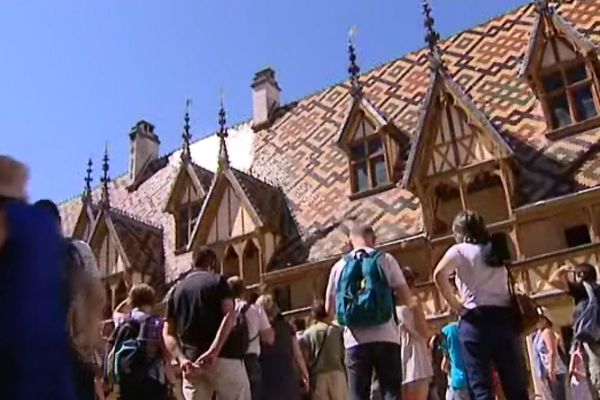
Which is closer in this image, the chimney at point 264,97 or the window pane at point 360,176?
the window pane at point 360,176

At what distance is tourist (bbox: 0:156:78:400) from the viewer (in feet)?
8.70

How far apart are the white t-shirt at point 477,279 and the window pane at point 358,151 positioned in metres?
11.3

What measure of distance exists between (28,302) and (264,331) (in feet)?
15.1

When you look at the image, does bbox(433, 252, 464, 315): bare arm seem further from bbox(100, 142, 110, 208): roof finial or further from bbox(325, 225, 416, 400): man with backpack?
bbox(100, 142, 110, 208): roof finial

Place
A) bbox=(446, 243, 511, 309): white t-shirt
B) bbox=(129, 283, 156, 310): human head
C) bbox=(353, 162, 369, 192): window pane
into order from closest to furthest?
bbox=(446, 243, 511, 309): white t-shirt, bbox=(129, 283, 156, 310): human head, bbox=(353, 162, 369, 192): window pane

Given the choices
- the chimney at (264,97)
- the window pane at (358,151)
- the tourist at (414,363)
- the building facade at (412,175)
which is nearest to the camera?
the tourist at (414,363)

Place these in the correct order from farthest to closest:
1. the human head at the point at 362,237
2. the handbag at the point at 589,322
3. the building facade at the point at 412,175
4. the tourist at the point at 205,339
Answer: the building facade at the point at 412,175, the handbag at the point at 589,322, the human head at the point at 362,237, the tourist at the point at 205,339

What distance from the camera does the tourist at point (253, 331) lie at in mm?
6953

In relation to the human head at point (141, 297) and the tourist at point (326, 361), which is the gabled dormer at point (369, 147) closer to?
the tourist at point (326, 361)

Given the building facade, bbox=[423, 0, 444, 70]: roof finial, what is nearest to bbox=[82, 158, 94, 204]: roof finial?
the building facade

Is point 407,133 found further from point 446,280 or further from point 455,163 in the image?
point 446,280

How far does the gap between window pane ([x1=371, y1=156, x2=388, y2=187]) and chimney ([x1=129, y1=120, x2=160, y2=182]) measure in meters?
11.1

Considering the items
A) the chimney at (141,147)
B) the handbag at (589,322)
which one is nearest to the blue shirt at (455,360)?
the handbag at (589,322)

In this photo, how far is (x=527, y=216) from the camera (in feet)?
41.0
